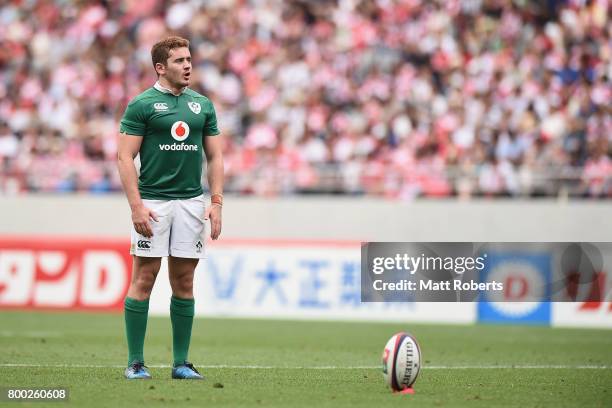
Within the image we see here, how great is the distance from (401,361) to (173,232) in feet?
6.57

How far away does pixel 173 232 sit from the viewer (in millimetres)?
8773

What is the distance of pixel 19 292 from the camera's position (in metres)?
18.5

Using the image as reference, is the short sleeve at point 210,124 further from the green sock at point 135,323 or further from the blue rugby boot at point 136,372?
the blue rugby boot at point 136,372

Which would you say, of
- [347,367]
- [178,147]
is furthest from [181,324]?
[347,367]

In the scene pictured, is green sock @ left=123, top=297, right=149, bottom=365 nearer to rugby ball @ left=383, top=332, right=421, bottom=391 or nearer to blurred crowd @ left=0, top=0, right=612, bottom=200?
rugby ball @ left=383, top=332, right=421, bottom=391

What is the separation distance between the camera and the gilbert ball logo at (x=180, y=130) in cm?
875

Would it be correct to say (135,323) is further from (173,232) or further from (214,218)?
(214,218)

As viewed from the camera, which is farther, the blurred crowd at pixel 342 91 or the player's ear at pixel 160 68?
the blurred crowd at pixel 342 91

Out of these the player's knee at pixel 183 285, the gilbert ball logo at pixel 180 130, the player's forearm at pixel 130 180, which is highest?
the gilbert ball logo at pixel 180 130

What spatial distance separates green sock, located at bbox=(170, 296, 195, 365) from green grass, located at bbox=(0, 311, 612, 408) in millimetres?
250

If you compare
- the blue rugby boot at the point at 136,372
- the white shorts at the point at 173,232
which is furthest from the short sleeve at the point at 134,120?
the blue rugby boot at the point at 136,372

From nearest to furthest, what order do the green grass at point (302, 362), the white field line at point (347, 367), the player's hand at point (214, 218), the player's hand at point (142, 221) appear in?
the green grass at point (302, 362) → the player's hand at point (142, 221) → the player's hand at point (214, 218) → the white field line at point (347, 367)

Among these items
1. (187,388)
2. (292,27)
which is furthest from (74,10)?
(187,388)

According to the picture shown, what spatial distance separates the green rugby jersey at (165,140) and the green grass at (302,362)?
1.50m
